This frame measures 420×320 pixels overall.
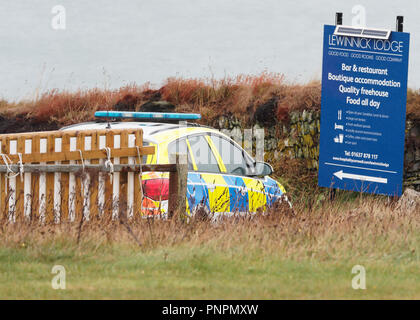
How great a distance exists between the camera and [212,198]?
11.2 metres

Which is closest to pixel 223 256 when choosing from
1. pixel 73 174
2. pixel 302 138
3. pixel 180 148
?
pixel 73 174

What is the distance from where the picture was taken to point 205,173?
11.4 metres

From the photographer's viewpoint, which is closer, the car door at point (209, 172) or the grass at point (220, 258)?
the grass at point (220, 258)

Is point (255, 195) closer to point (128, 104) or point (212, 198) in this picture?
point (212, 198)

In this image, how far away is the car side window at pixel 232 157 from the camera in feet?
38.7

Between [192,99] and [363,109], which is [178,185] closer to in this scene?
[363,109]

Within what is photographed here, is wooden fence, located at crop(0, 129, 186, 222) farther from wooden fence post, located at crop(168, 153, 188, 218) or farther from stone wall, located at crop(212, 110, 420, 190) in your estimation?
stone wall, located at crop(212, 110, 420, 190)

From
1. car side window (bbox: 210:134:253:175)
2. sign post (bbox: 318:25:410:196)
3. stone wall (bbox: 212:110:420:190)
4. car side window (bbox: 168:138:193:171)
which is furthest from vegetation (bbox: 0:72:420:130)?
car side window (bbox: 168:138:193:171)

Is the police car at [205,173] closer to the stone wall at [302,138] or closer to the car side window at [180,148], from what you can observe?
the car side window at [180,148]

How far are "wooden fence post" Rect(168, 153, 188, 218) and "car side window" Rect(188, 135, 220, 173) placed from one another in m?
0.68

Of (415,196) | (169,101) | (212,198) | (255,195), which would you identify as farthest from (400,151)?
(169,101)

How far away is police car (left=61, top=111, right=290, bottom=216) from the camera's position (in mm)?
10859

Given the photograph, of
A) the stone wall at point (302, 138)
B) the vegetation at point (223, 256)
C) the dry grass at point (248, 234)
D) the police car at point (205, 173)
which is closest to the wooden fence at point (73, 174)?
the police car at point (205, 173)
